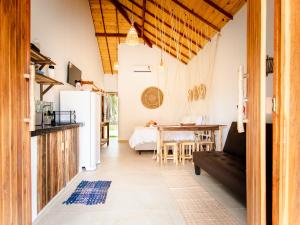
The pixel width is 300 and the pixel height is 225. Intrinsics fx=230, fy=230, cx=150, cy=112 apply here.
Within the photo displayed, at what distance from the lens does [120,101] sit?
8.94 m

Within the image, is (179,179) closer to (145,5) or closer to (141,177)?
(141,177)

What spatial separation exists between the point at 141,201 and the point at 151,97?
6422mm

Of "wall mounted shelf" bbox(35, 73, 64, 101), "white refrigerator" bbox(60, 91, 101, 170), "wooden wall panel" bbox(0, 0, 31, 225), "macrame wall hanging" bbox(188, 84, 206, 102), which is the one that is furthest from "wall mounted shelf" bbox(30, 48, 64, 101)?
"macrame wall hanging" bbox(188, 84, 206, 102)

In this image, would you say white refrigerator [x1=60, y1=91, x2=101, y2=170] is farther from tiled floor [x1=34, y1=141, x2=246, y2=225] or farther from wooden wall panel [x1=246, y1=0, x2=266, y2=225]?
wooden wall panel [x1=246, y1=0, x2=266, y2=225]

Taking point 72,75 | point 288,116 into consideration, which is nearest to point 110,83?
point 72,75

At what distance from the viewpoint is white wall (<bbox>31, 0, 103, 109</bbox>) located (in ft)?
12.2

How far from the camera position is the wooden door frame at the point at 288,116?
44.2 inches

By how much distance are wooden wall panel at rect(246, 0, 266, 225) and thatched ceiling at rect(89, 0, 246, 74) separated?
11.2 ft

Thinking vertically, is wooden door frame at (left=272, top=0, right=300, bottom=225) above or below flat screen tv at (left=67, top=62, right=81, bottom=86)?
below

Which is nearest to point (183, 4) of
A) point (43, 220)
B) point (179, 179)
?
point (179, 179)

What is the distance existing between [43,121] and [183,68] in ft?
22.2

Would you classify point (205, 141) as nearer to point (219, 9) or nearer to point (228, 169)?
point (228, 169)

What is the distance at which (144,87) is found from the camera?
9023 millimetres

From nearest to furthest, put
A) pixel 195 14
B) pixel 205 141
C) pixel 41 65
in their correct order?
pixel 41 65, pixel 205 141, pixel 195 14
